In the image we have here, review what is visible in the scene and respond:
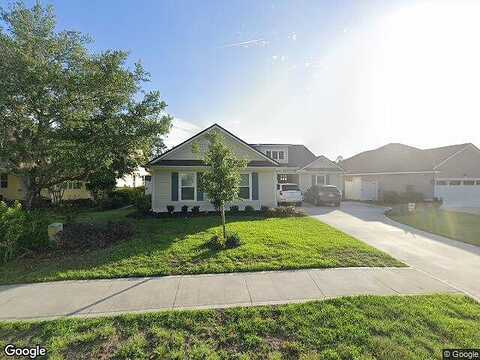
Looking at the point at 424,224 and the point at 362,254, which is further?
the point at 424,224

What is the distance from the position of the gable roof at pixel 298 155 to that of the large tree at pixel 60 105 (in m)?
18.6

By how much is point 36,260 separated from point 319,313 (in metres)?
7.47

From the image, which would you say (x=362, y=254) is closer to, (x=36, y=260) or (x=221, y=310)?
(x=221, y=310)

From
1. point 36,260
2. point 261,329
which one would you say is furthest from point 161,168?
point 261,329

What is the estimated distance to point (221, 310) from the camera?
463cm

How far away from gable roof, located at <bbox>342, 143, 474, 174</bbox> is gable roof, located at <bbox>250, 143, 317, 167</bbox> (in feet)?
18.6

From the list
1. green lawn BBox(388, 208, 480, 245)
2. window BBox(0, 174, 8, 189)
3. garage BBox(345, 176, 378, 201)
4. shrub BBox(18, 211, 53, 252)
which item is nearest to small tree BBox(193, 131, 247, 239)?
shrub BBox(18, 211, 53, 252)

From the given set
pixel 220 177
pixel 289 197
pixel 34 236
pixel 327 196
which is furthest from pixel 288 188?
pixel 34 236

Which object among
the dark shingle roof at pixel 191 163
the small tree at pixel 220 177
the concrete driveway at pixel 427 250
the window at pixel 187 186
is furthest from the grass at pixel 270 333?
the window at pixel 187 186

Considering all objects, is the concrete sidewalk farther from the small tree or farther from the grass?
the small tree

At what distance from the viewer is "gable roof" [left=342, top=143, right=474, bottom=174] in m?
25.1

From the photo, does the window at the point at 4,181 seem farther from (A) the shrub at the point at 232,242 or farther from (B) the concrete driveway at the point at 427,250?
(B) the concrete driveway at the point at 427,250

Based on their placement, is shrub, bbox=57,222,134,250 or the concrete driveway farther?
shrub, bbox=57,222,134,250

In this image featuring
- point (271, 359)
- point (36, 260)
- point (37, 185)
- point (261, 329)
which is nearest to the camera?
point (271, 359)
